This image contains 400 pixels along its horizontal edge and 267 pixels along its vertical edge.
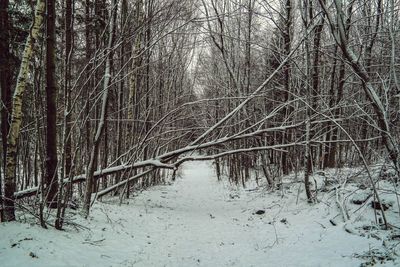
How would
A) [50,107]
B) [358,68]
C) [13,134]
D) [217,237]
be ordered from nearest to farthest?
1. [358,68]
2. [13,134]
3. [50,107]
4. [217,237]

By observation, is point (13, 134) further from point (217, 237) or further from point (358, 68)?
point (358, 68)

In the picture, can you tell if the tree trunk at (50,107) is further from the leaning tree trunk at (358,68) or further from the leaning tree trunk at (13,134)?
the leaning tree trunk at (358,68)

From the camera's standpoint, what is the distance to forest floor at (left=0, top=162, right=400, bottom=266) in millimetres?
4180

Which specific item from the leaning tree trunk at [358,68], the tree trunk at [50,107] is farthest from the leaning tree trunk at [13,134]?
the leaning tree trunk at [358,68]

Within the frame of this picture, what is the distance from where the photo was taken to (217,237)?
257 inches

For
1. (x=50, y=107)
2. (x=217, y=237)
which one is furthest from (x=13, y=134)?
(x=217, y=237)

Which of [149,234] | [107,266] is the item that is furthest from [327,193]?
[107,266]

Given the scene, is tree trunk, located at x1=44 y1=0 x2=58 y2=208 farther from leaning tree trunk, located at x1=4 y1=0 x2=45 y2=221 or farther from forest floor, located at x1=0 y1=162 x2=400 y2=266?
forest floor, located at x1=0 y1=162 x2=400 y2=266

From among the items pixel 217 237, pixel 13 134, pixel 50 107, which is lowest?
pixel 217 237

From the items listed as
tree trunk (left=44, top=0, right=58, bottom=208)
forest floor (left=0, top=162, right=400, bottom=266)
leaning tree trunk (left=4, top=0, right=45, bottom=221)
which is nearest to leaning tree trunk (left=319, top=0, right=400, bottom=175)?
forest floor (left=0, top=162, right=400, bottom=266)

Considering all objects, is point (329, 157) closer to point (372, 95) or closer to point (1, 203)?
point (372, 95)

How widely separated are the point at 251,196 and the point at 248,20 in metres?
8.28

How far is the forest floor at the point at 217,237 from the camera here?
4.18 m

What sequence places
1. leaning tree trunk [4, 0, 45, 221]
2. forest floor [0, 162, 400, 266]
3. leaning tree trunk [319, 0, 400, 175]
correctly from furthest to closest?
leaning tree trunk [4, 0, 45, 221]
forest floor [0, 162, 400, 266]
leaning tree trunk [319, 0, 400, 175]
